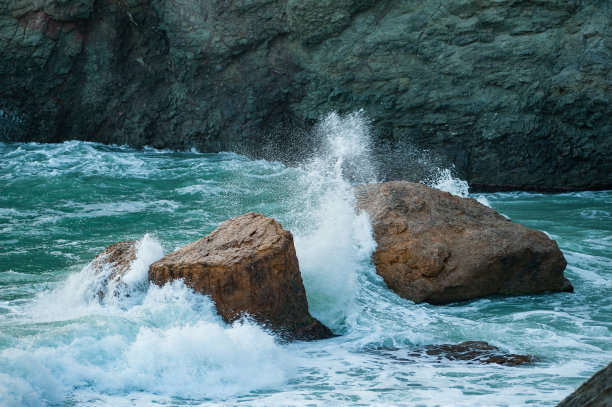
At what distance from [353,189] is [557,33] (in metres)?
5.52

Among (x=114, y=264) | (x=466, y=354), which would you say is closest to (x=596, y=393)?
(x=466, y=354)

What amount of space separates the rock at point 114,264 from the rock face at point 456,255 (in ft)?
6.19

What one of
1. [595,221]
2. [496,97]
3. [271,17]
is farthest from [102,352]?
[271,17]

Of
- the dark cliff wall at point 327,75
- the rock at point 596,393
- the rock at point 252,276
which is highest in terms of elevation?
the dark cliff wall at point 327,75

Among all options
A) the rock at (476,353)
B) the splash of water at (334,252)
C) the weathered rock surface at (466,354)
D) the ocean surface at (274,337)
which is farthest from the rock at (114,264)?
the rock at (476,353)

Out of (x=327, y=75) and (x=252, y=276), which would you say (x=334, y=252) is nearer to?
(x=252, y=276)

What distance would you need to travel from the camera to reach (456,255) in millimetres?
5785

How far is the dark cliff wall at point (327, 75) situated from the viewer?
423 inches

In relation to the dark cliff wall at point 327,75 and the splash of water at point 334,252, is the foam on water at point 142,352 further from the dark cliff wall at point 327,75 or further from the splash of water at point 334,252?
the dark cliff wall at point 327,75

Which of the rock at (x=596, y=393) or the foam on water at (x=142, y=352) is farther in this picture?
the foam on water at (x=142, y=352)

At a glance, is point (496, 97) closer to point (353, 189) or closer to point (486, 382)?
point (353, 189)

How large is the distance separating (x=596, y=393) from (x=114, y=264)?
400cm

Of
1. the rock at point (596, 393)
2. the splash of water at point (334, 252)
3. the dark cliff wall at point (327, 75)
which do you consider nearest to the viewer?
the rock at point (596, 393)

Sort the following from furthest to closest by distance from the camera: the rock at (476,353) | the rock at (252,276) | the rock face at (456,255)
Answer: the rock face at (456,255) < the rock at (252,276) < the rock at (476,353)
